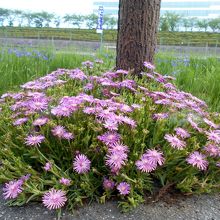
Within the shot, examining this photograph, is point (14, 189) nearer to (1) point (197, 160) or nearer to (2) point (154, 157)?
(2) point (154, 157)

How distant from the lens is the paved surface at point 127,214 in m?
1.44

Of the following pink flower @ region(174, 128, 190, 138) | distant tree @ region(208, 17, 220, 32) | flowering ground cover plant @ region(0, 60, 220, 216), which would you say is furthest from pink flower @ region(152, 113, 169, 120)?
distant tree @ region(208, 17, 220, 32)

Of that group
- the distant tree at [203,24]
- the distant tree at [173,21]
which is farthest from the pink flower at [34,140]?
the distant tree at [203,24]

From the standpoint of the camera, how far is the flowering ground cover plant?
1419mm

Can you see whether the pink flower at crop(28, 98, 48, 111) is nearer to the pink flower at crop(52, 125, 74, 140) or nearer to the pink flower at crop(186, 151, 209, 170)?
the pink flower at crop(52, 125, 74, 140)

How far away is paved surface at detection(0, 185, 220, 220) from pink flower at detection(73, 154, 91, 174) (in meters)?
0.21

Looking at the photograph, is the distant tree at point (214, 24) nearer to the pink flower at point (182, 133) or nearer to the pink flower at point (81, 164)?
the pink flower at point (182, 133)

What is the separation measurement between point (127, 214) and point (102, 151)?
1.01ft

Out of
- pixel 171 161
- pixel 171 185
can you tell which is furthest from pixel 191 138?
pixel 171 185

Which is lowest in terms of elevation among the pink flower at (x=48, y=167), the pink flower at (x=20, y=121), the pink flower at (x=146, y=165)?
the pink flower at (x=48, y=167)

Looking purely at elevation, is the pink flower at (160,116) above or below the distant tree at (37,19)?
below

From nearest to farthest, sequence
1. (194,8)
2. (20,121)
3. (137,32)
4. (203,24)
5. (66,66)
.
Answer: (20,121) < (137,32) < (66,66) < (203,24) < (194,8)

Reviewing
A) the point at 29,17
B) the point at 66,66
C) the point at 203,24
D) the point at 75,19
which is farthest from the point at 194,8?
the point at 66,66

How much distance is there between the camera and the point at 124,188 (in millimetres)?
1409
